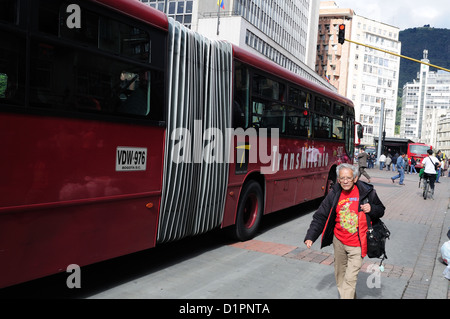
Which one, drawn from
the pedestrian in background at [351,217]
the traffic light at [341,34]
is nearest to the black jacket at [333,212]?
the pedestrian in background at [351,217]

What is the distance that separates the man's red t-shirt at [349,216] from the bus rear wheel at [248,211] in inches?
120

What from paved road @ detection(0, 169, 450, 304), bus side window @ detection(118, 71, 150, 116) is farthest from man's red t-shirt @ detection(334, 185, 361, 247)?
bus side window @ detection(118, 71, 150, 116)

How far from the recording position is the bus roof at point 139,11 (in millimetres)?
4570

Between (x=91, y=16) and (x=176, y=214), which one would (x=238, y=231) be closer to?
(x=176, y=214)

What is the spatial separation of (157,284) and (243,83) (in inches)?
138

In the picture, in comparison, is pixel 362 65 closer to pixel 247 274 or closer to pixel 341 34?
pixel 341 34

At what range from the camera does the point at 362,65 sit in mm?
116062

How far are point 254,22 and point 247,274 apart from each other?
5818 cm

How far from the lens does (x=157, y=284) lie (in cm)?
514

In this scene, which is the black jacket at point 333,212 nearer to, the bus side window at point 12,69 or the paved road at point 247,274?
the paved road at point 247,274

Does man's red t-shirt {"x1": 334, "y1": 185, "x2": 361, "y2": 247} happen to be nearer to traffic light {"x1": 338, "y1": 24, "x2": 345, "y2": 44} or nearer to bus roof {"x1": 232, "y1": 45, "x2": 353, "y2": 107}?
bus roof {"x1": 232, "y1": 45, "x2": 353, "y2": 107}

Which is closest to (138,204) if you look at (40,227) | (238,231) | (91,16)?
(40,227)

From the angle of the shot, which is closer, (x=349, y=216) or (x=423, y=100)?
(x=349, y=216)

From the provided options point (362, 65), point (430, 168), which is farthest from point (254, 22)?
point (362, 65)
